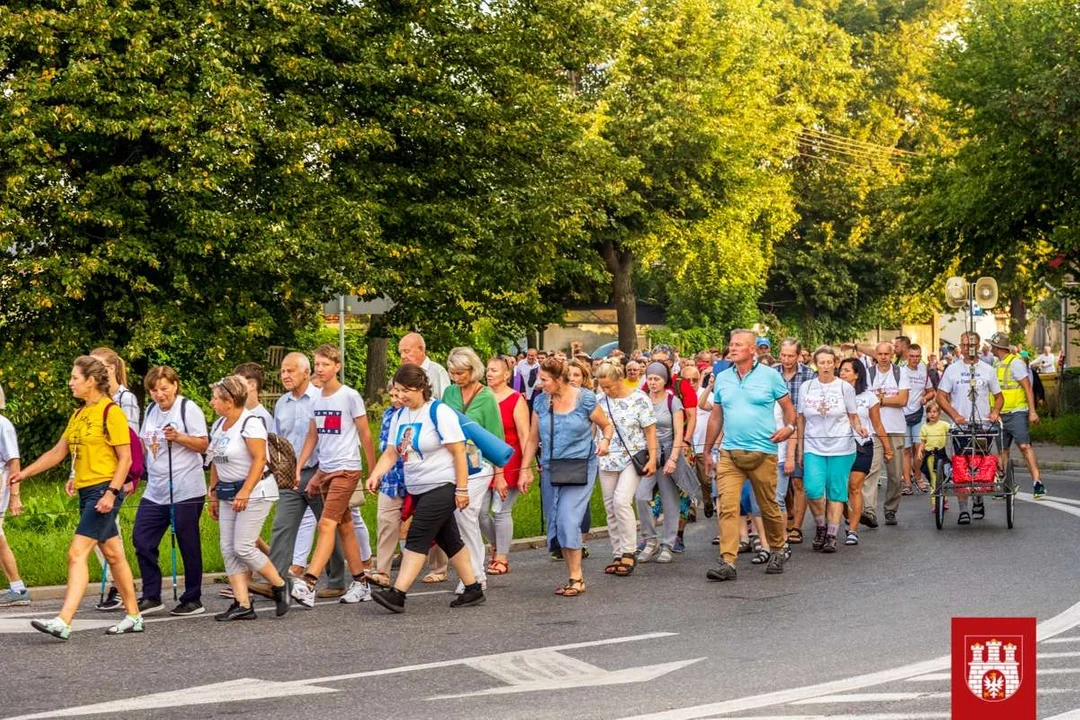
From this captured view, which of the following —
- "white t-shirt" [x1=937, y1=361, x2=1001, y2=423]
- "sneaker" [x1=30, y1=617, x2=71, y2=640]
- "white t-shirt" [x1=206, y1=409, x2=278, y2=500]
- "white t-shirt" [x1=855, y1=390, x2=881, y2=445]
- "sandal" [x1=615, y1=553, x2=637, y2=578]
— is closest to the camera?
"sneaker" [x1=30, y1=617, x2=71, y2=640]

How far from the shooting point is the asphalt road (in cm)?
784

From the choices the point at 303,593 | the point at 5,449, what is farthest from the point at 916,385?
the point at 5,449

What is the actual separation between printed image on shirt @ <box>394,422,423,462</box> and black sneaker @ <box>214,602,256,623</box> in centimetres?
143

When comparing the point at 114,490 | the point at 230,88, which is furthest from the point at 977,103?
the point at 114,490

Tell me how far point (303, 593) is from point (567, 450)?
2337 millimetres

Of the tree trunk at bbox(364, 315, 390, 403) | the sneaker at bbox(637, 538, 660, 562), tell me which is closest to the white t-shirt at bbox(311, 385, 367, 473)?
→ the sneaker at bbox(637, 538, 660, 562)

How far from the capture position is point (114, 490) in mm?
10461

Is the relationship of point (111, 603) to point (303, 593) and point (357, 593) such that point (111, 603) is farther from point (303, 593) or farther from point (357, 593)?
point (357, 593)

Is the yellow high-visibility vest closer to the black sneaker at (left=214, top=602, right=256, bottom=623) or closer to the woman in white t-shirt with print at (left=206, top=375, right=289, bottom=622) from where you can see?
the woman in white t-shirt with print at (left=206, top=375, right=289, bottom=622)

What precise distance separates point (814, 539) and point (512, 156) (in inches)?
635

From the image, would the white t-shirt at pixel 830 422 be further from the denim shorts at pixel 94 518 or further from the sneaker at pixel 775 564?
the denim shorts at pixel 94 518

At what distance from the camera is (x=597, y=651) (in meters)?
9.45

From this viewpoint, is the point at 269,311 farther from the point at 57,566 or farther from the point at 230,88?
the point at 57,566

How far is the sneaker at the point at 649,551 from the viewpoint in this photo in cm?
1433
